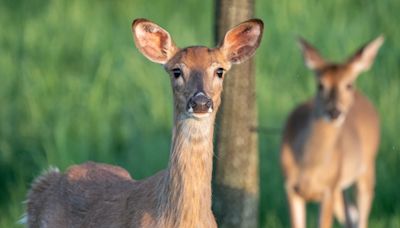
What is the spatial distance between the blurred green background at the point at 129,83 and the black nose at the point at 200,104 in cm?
369

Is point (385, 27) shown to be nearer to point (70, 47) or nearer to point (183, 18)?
point (183, 18)

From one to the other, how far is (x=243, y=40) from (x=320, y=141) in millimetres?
4068

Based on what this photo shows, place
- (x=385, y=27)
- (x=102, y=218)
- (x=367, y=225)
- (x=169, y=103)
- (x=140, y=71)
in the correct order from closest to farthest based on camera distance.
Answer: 1. (x=102, y=218)
2. (x=367, y=225)
3. (x=169, y=103)
4. (x=140, y=71)
5. (x=385, y=27)

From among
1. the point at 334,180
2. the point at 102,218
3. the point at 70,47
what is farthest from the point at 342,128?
the point at 102,218

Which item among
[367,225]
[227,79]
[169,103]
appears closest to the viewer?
[227,79]

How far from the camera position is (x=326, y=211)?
11.2 meters

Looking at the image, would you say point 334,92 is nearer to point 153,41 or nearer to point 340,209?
point 340,209

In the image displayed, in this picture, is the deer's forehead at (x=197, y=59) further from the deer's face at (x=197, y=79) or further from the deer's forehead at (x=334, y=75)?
the deer's forehead at (x=334, y=75)

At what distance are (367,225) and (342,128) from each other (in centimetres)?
97

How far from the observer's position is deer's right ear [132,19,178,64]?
7832mm

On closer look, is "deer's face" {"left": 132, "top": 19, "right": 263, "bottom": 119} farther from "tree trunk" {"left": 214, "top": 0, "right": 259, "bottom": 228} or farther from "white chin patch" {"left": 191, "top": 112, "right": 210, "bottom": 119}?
"tree trunk" {"left": 214, "top": 0, "right": 259, "bottom": 228}

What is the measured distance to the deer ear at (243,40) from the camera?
7.89 m

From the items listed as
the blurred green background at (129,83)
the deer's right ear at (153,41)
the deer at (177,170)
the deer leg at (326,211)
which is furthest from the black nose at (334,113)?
the deer's right ear at (153,41)

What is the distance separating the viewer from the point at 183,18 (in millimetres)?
15883
